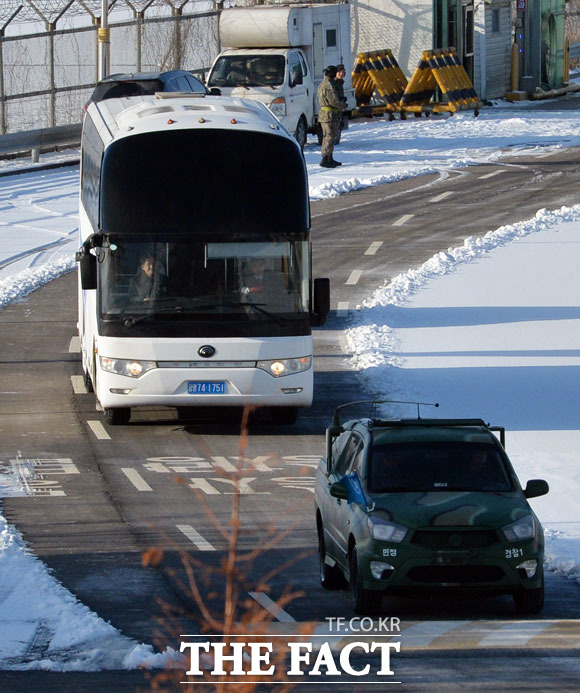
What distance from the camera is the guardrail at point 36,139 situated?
39.9 m

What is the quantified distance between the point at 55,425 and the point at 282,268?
343 cm

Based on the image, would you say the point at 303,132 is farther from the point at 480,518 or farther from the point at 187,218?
the point at 480,518

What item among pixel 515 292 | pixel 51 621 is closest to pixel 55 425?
pixel 51 621

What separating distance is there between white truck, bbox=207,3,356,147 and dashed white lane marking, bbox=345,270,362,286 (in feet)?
40.7

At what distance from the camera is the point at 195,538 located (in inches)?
544

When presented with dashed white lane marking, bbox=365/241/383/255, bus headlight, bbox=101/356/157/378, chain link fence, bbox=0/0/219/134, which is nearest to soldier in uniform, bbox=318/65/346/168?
dashed white lane marking, bbox=365/241/383/255

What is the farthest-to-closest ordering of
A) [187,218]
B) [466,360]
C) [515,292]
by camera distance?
1. [515,292]
2. [466,360]
3. [187,218]

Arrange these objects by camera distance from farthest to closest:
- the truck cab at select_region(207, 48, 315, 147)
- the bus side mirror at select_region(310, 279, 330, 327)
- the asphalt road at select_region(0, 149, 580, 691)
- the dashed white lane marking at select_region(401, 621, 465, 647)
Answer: the truck cab at select_region(207, 48, 315, 147), the bus side mirror at select_region(310, 279, 330, 327), the dashed white lane marking at select_region(401, 621, 465, 647), the asphalt road at select_region(0, 149, 580, 691)

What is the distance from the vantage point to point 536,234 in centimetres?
3272

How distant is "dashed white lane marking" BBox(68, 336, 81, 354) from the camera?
2308 centimetres

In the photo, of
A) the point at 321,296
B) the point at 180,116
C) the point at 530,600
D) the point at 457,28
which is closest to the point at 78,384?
the point at 180,116

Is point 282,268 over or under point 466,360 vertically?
over

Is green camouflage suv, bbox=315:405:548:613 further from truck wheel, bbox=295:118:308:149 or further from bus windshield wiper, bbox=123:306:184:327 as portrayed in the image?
truck wheel, bbox=295:118:308:149

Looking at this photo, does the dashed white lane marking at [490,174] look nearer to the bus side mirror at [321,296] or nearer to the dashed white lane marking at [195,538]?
the bus side mirror at [321,296]
